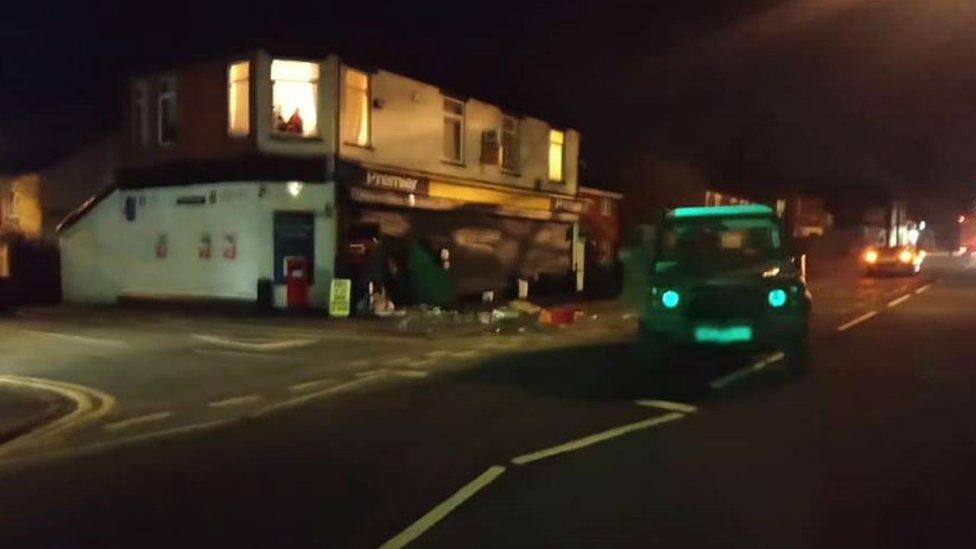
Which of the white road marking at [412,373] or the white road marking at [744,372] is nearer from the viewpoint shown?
the white road marking at [744,372]

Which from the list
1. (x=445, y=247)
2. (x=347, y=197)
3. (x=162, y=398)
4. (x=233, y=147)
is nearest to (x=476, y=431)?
(x=162, y=398)

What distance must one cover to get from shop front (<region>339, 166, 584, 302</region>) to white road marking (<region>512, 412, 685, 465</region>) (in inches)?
Answer: 563

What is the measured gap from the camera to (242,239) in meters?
24.4

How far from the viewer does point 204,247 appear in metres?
25.2

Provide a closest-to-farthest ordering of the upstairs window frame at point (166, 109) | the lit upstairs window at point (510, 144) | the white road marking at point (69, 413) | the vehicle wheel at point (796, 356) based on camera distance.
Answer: the white road marking at point (69, 413)
the vehicle wheel at point (796, 356)
the upstairs window frame at point (166, 109)
the lit upstairs window at point (510, 144)

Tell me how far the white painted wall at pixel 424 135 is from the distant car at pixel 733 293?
1171cm

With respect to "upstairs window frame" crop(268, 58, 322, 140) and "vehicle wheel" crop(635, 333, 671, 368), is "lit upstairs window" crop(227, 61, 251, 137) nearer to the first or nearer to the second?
"upstairs window frame" crop(268, 58, 322, 140)

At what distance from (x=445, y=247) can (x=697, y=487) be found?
20.5 m

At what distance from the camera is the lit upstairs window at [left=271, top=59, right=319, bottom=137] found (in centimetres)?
2386

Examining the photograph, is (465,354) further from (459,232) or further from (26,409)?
(459,232)

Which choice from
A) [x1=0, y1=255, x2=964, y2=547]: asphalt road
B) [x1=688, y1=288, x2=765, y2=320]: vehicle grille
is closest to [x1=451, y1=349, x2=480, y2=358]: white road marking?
[x1=0, y1=255, x2=964, y2=547]: asphalt road

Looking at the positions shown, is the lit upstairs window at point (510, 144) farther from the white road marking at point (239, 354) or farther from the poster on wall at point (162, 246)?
the white road marking at point (239, 354)

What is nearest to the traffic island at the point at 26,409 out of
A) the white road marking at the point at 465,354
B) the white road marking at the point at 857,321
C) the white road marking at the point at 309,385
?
the white road marking at the point at 309,385

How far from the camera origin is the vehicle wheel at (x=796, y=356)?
44.1 ft
